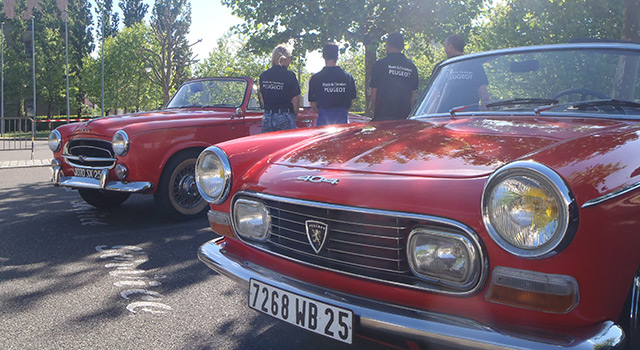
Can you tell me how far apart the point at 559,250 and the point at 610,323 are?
312 mm

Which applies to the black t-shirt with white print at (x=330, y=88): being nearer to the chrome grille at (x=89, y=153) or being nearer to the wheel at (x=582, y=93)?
the chrome grille at (x=89, y=153)

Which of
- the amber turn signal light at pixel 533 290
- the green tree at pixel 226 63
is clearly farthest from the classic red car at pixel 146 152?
the green tree at pixel 226 63

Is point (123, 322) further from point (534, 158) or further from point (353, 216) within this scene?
point (534, 158)

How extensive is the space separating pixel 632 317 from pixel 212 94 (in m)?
5.99

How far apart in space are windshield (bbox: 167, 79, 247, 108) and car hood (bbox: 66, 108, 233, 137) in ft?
1.20

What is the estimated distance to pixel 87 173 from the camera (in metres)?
5.93

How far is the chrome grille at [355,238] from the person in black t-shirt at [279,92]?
3.80 m

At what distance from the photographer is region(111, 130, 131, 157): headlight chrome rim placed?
5629mm

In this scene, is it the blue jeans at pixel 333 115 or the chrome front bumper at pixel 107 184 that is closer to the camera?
the chrome front bumper at pixel 107 184

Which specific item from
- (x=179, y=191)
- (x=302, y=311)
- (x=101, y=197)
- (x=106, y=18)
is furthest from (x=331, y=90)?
(x=106, y=18)

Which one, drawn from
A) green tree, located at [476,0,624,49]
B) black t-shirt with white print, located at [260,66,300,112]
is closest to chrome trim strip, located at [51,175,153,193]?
black t-shirt with white print, located at [260,66,300,112]

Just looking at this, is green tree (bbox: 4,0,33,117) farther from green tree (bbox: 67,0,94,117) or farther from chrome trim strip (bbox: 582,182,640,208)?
chrome trim strip (bbox: 582,182,640,208)

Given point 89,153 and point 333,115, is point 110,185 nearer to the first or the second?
point 89,153

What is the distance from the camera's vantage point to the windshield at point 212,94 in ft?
23.1
